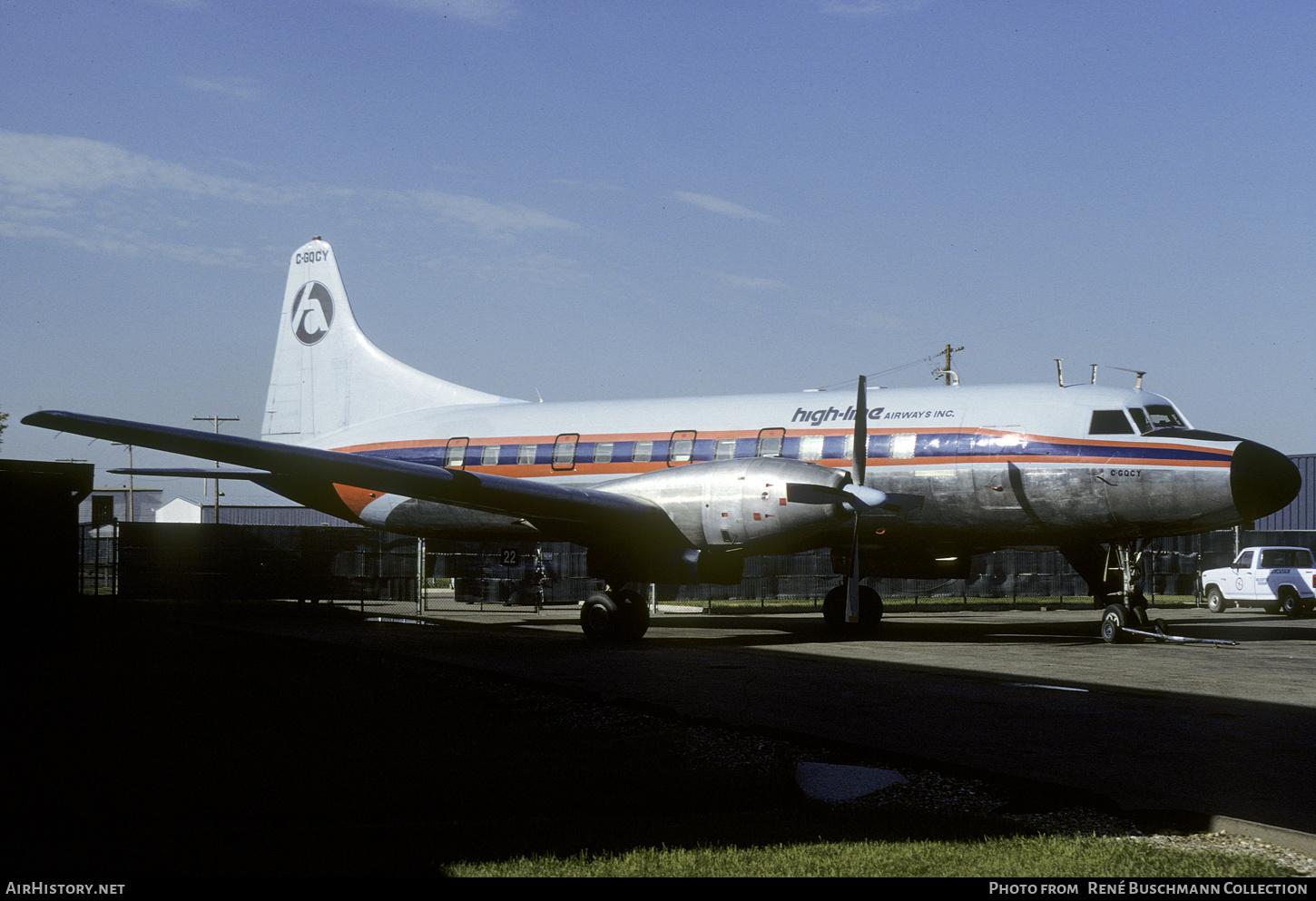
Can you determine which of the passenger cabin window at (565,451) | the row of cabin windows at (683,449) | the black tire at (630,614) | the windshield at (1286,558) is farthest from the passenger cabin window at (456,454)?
the windshield at (1286,558)

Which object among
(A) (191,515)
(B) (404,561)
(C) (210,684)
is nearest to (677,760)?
(C) (210,684)

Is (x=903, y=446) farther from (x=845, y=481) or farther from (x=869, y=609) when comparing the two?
(x=869, y=609)

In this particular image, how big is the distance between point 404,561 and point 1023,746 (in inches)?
1100

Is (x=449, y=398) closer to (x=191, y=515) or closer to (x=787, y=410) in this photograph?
(x=787, y=410)

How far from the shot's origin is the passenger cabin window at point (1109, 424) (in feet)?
63.6

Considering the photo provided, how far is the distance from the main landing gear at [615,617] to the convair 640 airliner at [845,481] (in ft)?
0.11

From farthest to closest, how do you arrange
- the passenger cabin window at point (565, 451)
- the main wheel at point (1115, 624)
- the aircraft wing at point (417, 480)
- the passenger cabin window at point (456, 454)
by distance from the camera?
the passenger cabin window at point (456, 454) → the passenger cabin window at point (565, 451) → the main wheel at point (1115, 624) → the aircraft wing at point (417, 480)

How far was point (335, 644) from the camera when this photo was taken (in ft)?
60.4

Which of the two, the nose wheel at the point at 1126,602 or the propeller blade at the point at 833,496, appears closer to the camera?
the propeller blade at the point at 833,496

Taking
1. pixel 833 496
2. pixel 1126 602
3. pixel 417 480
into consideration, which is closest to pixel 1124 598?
pixel 1126 602

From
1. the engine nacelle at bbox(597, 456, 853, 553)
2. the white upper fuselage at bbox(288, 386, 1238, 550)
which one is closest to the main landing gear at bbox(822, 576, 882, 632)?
the white upper fuselage at bbox(288, 386, 1238, 550)

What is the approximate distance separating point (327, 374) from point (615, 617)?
12876 millimetres

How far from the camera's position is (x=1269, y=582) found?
33031 mm

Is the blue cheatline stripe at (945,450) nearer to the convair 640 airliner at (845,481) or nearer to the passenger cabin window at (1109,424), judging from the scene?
the convair 640 airliner at (845,481)
